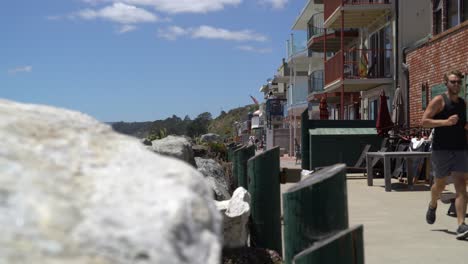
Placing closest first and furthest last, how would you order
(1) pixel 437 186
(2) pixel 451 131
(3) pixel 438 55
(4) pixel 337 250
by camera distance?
(4) pixel 337 250, (2) pixel 451 131, (1) pixel 437 186, (3) pixel 438 55

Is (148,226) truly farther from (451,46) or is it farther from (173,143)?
(451,46)

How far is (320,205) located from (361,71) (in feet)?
75.6

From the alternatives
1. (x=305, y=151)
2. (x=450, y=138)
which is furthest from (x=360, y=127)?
(x=450, y=138)

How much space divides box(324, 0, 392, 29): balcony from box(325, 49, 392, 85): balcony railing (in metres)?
1.21

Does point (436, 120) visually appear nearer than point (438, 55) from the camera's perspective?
Yes

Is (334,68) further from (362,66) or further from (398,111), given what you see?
(398,111)

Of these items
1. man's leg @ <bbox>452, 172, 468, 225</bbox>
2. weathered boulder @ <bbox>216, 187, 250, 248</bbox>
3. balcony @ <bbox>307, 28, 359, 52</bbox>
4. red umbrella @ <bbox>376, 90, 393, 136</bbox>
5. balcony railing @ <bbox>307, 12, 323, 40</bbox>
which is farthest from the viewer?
balcony railing @ <bbox>307, 12, 323, 40</bbox>

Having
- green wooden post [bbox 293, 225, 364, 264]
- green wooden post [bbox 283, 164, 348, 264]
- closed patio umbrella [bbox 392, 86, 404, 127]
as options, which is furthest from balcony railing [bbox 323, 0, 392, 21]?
green wooden post [bbox 293, 225, 364, 264]

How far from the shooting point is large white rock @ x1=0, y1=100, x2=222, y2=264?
124 cm

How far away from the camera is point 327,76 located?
27891 mm

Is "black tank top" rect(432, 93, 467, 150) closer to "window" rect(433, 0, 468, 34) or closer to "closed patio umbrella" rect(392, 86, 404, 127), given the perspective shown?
"window" rect(433, 0, 468, 34)

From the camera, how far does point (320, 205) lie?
294 cm

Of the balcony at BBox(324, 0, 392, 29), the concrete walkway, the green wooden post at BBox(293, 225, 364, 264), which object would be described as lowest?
the concrete walkway

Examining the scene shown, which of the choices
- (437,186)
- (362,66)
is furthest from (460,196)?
(362,66)
